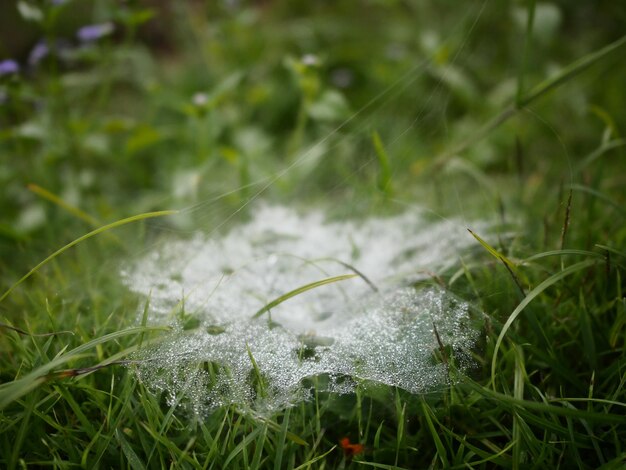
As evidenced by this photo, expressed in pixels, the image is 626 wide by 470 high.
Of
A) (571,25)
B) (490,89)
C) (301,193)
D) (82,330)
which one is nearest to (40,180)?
(301,193)

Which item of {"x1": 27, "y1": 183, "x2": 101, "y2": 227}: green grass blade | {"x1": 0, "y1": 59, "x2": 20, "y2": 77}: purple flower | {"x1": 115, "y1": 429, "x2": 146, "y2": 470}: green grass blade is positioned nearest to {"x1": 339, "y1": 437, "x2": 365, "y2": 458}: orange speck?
{"x1": 115, "y1": 429, "x2": 146, "y2": 470}: green grass blade

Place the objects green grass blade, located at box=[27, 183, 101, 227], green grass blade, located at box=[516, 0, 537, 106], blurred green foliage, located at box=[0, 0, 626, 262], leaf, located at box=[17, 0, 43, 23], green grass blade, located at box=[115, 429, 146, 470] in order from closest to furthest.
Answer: green grass blade, located at box=[115, 429, 146, 470] < green grass blade, located at box=[516, 0, 537, 106] < green grass blade, located at box=[27, 183, 101, 227] < leaf, located at box=[17, 0, 43, 23] < blurred green foliage, located at box=[0, 0, 626, 262]

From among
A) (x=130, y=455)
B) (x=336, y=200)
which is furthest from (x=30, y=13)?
(x=130, y=455)

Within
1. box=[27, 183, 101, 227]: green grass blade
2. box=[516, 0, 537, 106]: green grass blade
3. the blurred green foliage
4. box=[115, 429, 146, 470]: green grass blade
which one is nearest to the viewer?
box=[115, 429, 146, 470]: green grass blade

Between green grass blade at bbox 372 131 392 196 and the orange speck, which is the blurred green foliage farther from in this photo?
the orange speck

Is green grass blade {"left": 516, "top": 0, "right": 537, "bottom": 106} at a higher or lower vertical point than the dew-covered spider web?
higher

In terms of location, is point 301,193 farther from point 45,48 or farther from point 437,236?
point 45,48

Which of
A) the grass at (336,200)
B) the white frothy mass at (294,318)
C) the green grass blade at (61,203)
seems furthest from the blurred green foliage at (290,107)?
the white frothy mass at (294,318)
